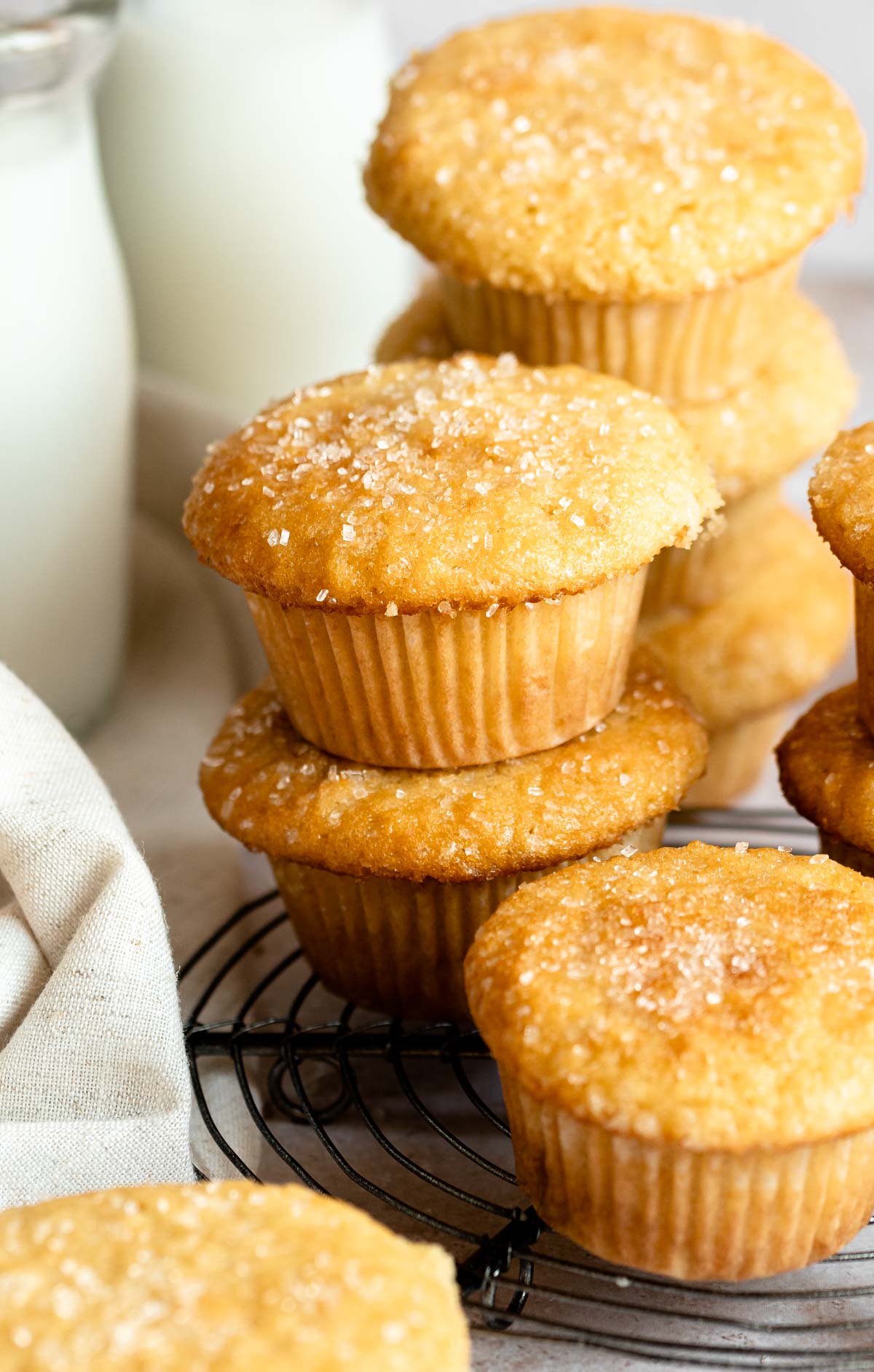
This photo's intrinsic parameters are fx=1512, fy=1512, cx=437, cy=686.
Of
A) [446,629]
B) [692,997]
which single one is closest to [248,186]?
[446,629]

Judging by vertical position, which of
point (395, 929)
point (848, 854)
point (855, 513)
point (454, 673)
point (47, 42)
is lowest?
point (395, 929)

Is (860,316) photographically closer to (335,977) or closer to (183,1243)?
(335,977)

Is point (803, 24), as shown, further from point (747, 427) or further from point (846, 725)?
point (846, 725)

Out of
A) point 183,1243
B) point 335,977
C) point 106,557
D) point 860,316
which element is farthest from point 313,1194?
point 860,316

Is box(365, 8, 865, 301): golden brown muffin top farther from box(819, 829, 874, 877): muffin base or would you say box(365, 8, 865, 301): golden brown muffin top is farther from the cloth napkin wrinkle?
the cloth napkin wrinkle

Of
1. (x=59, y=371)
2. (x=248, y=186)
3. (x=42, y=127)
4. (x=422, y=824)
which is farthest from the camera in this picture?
(x=248, y=186)

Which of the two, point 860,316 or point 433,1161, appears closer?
point 433,1161
